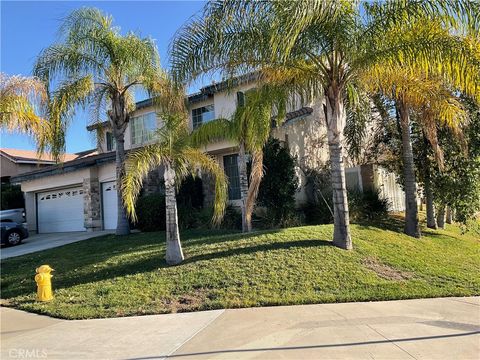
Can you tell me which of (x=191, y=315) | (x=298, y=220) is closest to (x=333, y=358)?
(x=191, y=315)

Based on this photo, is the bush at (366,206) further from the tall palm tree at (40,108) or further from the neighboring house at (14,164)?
the neighboring house at (14,164)

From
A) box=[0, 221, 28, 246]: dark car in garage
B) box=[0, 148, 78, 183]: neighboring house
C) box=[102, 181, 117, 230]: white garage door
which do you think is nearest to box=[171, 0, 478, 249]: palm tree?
box=[102, 181, 117, 230]: white garage door

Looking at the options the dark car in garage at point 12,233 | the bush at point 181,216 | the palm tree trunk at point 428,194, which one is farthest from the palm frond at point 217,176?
the dark car in garage at point 12,233

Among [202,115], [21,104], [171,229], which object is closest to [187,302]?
[171,229]

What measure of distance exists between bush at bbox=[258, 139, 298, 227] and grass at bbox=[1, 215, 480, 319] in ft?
6.10

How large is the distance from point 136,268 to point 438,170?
10.2 metres

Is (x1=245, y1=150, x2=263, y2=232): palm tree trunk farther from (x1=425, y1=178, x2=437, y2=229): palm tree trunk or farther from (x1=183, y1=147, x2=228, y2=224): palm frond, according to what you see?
(x1=425, y1=178, x2=437, y2=229): palm tree trunk

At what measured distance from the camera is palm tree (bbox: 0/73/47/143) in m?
10.7

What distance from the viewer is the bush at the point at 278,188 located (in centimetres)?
1369

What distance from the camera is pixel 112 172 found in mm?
18984

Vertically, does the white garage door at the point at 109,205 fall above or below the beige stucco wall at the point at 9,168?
below

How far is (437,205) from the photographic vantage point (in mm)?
15000

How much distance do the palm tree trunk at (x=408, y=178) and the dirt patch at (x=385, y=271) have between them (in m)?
4.24

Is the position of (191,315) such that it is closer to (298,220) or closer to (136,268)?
(136,268)
